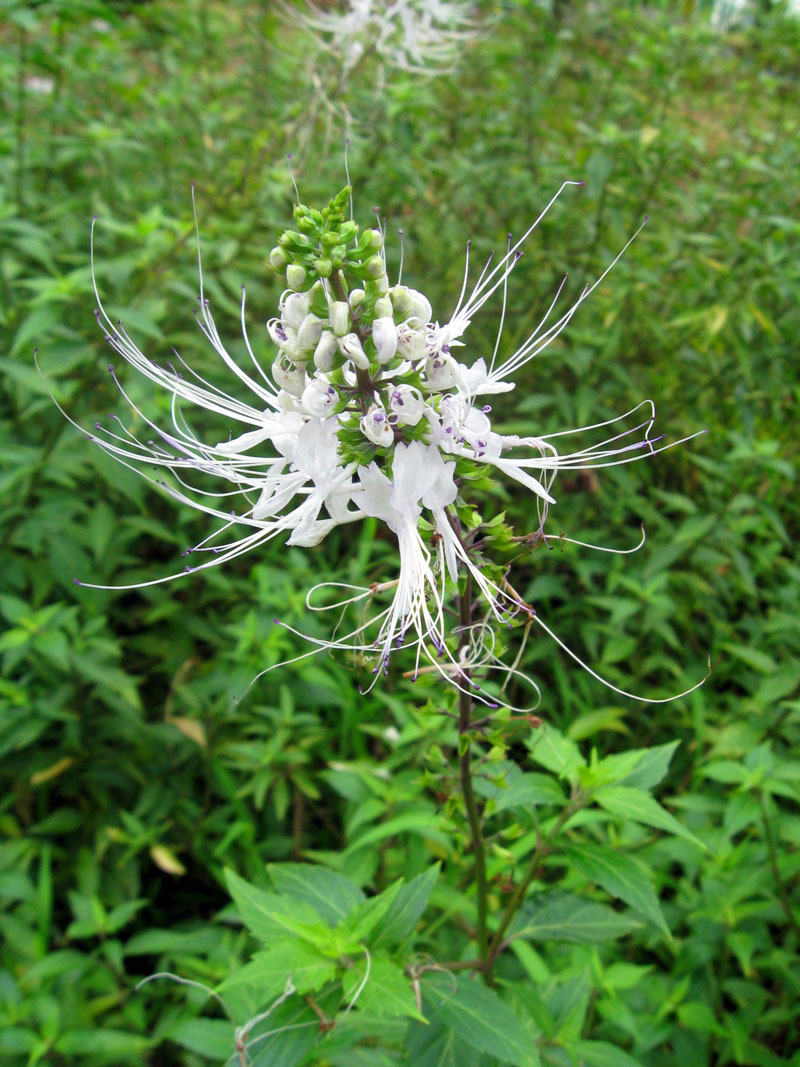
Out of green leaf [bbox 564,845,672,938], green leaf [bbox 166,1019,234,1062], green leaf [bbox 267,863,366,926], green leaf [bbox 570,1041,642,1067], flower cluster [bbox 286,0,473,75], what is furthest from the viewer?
flower cluster [bbox 286,0,473,75]

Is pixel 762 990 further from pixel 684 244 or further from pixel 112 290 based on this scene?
pixel 112 290

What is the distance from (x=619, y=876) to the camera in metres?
1.49

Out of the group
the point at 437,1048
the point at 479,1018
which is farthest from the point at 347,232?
the point at 437,1048

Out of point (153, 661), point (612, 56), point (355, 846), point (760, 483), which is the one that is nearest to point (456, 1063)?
point (355, 846)

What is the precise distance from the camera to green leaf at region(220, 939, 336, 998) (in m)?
1.35

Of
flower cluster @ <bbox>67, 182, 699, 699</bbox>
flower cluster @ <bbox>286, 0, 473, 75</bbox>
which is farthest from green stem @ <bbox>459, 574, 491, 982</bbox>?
flower cluster @ <bbox>286, 0, 473, 75</bbox>

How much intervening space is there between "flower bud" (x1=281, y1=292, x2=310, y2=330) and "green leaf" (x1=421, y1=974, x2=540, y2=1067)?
124 cm

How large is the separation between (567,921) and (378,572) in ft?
6.35

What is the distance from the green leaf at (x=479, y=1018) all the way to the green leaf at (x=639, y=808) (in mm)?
416

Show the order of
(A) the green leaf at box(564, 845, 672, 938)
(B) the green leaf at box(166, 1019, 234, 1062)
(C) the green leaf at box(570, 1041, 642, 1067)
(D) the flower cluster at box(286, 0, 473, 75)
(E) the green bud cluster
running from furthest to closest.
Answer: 1. (D) the flower cluster at box(286, 0, 473, 75)
2. (B) the green leaf at box(166, 1019, 234, 1062)
3. (C) the green leaf at box(570, 1041, 642, 1067)
4. (A) the green leaf at box(564, 845, 672, 938)
5. (E) the green bud cluster

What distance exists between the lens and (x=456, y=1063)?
4.77ft

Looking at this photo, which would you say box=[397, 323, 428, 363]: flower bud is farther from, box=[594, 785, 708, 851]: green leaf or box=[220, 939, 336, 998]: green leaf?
box=[220, 939, 336, 998]: green leaf

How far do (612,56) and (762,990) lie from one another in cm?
506

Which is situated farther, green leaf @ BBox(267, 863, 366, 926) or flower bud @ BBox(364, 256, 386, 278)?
green leaf @ BBox(267, 863, 366, 926)
